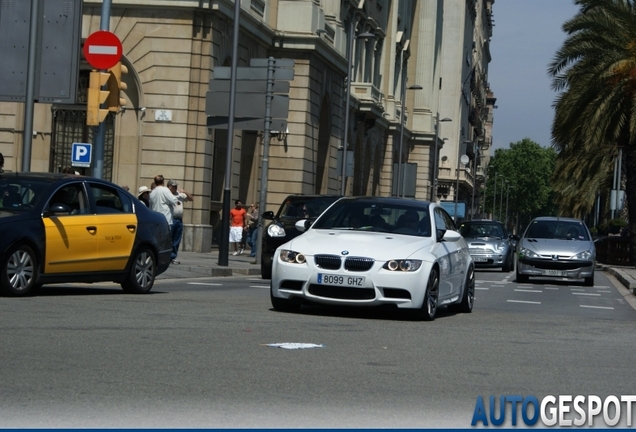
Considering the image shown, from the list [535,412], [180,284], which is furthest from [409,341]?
[180,284]

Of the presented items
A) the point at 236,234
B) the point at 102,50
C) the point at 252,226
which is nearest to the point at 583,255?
the point at 252,226

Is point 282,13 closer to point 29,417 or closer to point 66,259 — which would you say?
point 66,259

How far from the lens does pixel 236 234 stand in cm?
3778

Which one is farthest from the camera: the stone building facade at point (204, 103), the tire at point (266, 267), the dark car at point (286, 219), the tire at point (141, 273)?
the stone building facade at point (204, 103)

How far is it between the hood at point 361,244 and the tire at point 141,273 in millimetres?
3178

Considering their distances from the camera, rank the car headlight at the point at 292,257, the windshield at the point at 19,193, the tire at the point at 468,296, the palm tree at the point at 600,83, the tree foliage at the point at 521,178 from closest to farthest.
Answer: the car headlight at the point at 292,257 < the windshield at the point at 19,193 < the tire at the point at 468,296 < the palm tree at the point at 600,83 < the tree foliage at the point at 521,178

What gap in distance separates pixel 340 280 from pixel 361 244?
1.69 ft

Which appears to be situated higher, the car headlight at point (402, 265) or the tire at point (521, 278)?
the car headlight at point (402, 265)

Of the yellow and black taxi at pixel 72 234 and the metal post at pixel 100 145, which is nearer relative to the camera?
the yellow and black taxi at pixel 72 234

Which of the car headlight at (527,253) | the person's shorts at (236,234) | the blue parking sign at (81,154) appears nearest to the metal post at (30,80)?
the blue parking sign at (81,154)

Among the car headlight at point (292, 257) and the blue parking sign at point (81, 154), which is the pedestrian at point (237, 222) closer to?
the blue parking sign at point (81, 154)

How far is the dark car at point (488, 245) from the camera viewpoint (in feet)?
126

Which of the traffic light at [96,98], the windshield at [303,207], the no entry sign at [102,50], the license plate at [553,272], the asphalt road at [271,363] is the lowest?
the license plate at [553,272]

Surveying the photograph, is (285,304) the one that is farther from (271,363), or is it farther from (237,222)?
(237,222)
